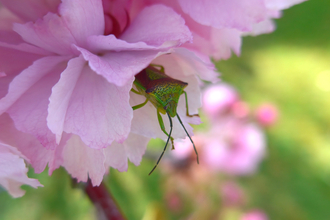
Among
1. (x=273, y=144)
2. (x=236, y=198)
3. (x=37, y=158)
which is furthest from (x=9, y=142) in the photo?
(x=273, y=144)

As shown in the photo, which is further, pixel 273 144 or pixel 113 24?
pixel 273 144

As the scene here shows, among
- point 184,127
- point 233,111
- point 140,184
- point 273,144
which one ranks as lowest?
point 273,144

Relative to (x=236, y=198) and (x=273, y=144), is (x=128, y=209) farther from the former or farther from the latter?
(x=273, y=144)

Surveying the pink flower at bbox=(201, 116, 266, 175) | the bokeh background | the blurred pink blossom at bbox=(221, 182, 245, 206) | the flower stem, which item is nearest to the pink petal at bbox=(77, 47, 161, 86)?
the flower stem

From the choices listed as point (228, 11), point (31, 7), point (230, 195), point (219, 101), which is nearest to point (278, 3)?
point (228, 11)

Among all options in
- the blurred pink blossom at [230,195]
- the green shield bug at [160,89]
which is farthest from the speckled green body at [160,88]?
the blurred pink blossom at [230,195]

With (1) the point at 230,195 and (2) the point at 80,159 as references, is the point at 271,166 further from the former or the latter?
(2) the point at 80,159

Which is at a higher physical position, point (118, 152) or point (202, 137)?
point (118, 152)
